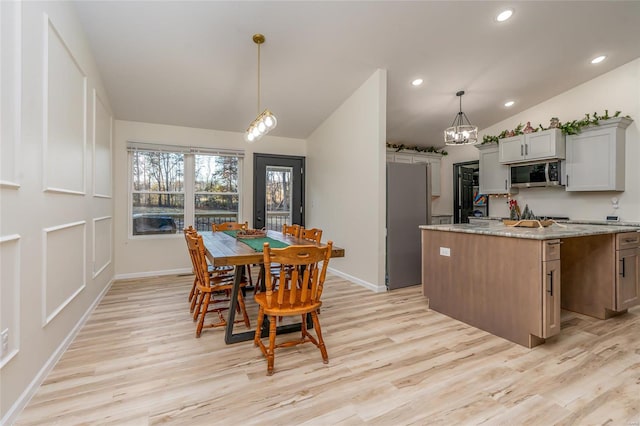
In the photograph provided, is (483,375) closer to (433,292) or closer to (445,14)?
(433,292)

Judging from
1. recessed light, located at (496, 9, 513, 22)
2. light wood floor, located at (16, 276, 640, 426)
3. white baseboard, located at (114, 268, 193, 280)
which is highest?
recessed light, located at (496, 9, 513, 22)

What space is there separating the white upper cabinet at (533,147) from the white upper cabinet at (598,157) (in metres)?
0.18

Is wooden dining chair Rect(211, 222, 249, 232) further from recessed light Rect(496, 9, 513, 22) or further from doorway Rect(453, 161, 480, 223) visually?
doorway Rect(453, 161, 480, 223)

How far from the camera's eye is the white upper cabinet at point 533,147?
14.3 feet

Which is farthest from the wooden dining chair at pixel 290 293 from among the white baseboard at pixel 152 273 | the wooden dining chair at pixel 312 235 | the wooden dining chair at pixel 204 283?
the white baseboard at pixel 152 273

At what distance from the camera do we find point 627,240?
9.44ft

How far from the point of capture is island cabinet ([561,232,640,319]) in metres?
2.84

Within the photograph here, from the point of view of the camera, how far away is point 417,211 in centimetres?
423

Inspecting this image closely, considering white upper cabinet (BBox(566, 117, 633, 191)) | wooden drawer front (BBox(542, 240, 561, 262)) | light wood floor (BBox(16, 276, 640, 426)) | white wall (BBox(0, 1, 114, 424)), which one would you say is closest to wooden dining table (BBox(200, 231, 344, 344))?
light wood floor (BBox(16, 276, 640, 426))

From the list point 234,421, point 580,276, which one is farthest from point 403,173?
point 234,421

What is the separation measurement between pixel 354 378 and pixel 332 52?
325 centimetres

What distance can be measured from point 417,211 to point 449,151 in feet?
10.4

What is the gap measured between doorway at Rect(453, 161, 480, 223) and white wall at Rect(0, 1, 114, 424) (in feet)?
20.7

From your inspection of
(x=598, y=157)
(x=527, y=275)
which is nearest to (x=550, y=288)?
(x=527, y=275)
